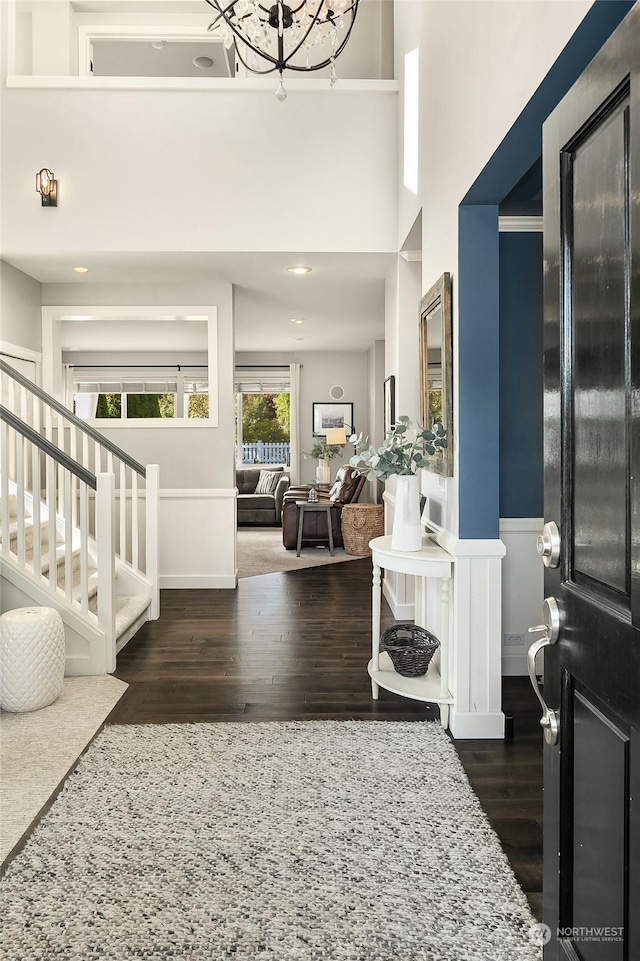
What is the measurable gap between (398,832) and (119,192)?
4.46m

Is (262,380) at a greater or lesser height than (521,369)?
greater

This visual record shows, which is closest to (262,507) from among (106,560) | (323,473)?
(323,473)

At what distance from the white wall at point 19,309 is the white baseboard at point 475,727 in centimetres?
425

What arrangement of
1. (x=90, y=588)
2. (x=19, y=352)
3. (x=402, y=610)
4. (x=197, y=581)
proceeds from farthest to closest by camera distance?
(x=197, y=581), (x=19, y=352), (x=402, y=610), (x=90, y=588)

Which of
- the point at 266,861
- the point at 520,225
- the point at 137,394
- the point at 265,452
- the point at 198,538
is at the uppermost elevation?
the point at 520,225

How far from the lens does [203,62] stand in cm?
630

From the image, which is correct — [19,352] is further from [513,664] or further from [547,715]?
[547,715]

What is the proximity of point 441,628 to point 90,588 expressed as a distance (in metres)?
2.19

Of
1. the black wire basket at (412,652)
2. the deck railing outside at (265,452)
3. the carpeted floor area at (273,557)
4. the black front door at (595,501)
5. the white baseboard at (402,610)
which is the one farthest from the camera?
the deck railing outside at (265,452)

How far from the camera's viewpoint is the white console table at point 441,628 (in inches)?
109

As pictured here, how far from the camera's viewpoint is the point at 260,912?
167 centimetres

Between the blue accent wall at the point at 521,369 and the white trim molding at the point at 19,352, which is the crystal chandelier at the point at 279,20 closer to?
the blue accent wall at the point at 521,369

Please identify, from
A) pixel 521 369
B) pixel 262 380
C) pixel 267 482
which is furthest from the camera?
pixel 262 380

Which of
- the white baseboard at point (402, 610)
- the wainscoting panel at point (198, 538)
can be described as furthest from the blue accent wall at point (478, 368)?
the wainscoting panel at point (198, 538)
